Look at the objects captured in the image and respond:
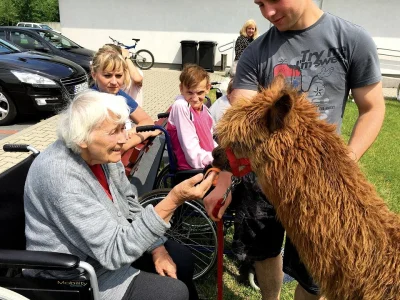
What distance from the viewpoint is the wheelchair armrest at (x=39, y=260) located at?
1.61m

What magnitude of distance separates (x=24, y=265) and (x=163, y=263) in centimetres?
89

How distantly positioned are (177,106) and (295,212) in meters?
2.04

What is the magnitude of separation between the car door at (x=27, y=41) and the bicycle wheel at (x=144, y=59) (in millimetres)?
5652

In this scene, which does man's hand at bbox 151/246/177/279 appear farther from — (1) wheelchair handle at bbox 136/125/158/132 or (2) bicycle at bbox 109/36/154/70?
(2) bicycle at bbox 109/36/154/70

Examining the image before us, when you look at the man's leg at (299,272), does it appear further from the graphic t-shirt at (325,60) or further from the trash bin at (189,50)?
the trash bin at (189,50)

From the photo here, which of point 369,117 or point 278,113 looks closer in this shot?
point 278,113

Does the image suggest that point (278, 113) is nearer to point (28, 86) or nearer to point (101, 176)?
point (101, 176)

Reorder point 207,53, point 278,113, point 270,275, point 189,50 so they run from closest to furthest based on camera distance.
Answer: point 278,113, point 270,275, point 207,53, point 189,50

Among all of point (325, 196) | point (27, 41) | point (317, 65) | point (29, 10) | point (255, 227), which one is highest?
point (317, 65)

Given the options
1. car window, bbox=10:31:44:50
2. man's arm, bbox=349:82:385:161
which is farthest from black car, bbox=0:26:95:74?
man's arm, bbox=349:82:385:161

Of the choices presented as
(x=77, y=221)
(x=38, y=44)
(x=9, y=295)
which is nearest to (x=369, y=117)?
(x=77, y=221)

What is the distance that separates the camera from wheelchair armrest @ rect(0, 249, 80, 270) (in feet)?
5.28

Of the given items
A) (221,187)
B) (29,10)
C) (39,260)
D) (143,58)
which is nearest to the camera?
(39,260)

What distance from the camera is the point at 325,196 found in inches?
56.3
